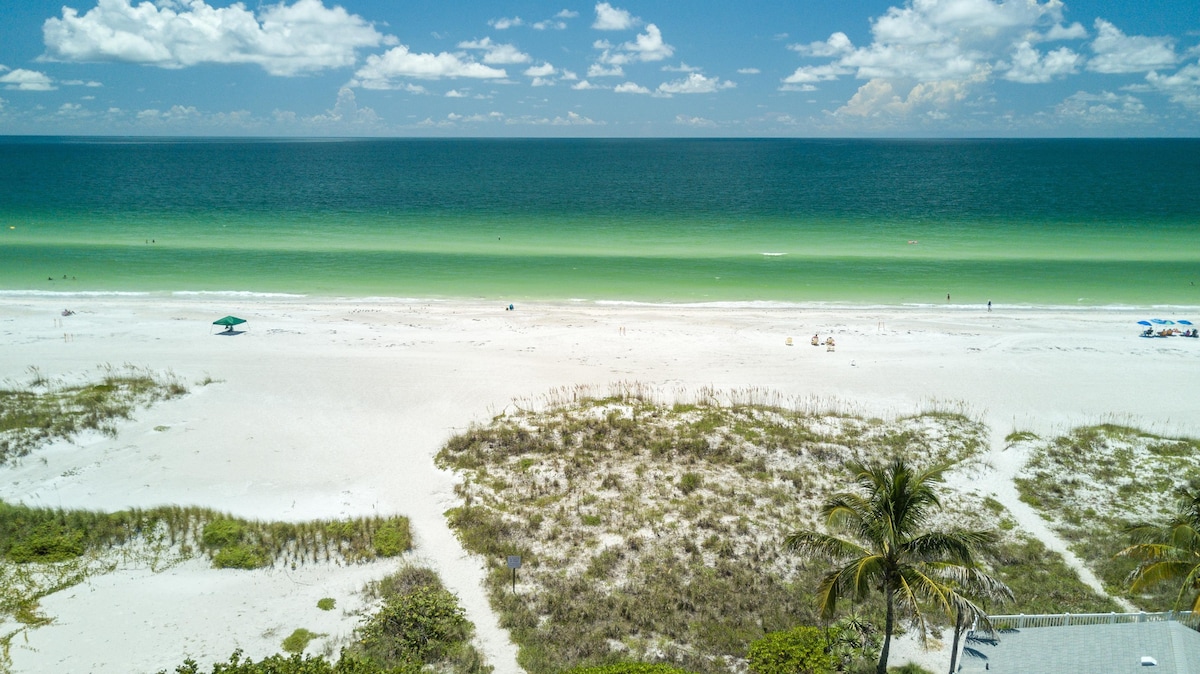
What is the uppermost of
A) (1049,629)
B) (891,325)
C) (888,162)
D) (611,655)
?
(888,162)

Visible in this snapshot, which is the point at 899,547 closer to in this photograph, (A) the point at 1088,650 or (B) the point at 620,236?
(A) the point at 1088,650

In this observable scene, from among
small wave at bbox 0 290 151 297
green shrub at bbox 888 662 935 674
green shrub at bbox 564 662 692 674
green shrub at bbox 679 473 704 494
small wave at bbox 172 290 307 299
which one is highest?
small wave at bbox 172 290 307 299

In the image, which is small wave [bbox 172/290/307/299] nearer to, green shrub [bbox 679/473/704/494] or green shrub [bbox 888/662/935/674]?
green shrub [bbox 679/473/704/494]

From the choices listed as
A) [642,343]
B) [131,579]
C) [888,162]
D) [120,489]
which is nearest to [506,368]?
[642,343]

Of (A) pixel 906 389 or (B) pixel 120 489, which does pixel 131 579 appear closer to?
(B) pixel 120 489

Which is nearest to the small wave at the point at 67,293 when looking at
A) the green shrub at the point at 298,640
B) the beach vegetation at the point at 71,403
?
the beach vegetation at the point at 71,403

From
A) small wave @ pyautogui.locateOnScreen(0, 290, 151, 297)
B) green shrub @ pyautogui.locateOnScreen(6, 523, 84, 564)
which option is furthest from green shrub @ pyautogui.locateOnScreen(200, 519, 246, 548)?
small wave @ pyautogui.locateOnScreen(0, 290, 151, 297)
